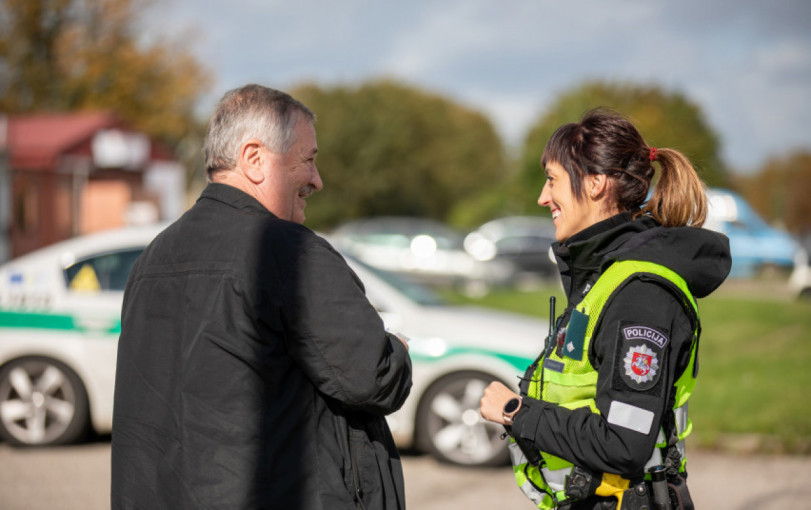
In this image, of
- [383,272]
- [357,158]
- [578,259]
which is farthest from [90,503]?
[357,158]

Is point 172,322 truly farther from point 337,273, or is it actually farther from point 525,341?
point 525,341

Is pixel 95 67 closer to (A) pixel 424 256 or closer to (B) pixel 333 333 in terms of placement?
(A) pixel 424 256

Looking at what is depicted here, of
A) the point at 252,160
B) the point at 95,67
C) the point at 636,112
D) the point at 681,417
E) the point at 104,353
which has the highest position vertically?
the point at 636,112

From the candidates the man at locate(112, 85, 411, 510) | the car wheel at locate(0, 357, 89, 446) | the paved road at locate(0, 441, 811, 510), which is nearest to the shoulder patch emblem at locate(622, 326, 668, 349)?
the man at locate(112, 85, 411, 510)

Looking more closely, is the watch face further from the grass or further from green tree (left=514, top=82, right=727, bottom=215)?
green tree (left=514, top=82, right=727, bottom=215)

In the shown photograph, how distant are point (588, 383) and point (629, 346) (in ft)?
0.62

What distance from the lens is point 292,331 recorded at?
1.98m

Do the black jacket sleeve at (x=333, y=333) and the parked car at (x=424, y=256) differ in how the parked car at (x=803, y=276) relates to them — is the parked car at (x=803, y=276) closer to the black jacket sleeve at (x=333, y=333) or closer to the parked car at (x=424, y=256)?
the parked car at (x=424, y=256)

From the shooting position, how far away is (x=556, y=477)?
2.16 meters

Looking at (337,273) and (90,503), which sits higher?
(337,273)

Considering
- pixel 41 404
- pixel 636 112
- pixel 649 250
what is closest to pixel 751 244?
pixel 636 112

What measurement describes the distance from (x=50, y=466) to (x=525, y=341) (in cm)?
364

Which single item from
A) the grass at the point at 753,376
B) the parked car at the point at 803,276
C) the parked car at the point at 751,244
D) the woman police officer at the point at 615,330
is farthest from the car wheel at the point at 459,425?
the parked car at the point at 751,244

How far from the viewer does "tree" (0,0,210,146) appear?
33.5 meters
